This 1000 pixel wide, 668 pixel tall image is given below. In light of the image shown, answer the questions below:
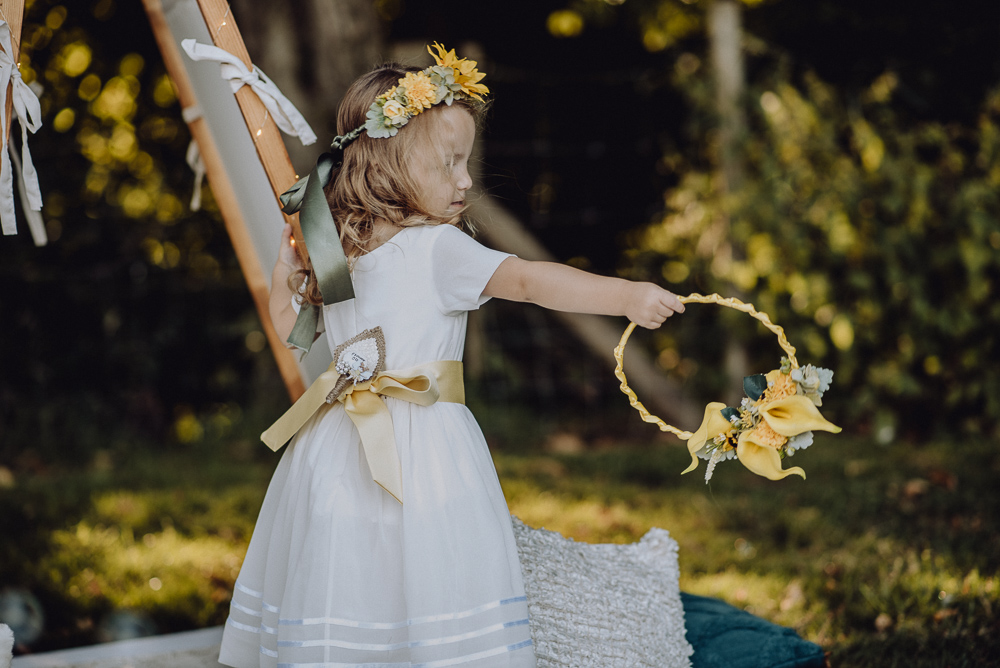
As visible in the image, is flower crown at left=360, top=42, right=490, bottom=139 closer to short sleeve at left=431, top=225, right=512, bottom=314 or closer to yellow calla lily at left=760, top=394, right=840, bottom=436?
short sleeve at left=431, top=225, right=512, bottom=314

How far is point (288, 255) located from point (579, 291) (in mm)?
722

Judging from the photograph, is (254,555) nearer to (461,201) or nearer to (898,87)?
(461,201)

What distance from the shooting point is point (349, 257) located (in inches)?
72.4

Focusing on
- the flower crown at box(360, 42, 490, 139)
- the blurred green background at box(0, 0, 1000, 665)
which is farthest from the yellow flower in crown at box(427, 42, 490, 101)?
the blurred green background at box(0, 0, 1000, 665)

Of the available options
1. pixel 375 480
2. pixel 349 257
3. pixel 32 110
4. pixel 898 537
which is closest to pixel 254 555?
pixel 375 480

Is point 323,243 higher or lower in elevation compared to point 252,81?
lower

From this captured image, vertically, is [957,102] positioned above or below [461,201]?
above

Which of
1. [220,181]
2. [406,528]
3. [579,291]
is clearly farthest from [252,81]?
[406,528]

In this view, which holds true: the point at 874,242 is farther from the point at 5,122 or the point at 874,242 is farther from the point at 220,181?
the point at 5,122

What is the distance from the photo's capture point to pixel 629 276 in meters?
5.09

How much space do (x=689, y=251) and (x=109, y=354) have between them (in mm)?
3221

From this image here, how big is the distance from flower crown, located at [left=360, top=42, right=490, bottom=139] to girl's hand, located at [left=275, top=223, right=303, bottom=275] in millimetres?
332

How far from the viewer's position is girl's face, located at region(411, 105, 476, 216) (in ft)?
5.99

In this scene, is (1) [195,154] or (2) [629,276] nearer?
(1) [195,154]
